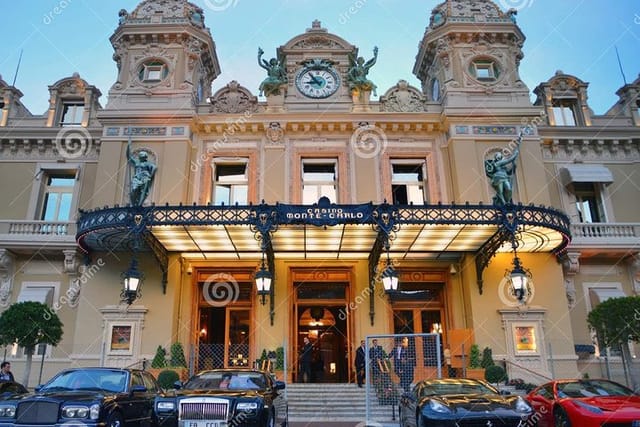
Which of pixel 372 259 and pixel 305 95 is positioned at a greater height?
pixel 305 95

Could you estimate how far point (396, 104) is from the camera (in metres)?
21.2

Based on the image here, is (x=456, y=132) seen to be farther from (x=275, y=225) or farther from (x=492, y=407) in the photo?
(x=492, y=407)

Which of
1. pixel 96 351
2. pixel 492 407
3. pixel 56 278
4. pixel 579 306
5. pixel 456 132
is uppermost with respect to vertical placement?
pixel 456 132

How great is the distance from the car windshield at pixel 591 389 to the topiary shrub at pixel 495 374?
4692 millimetres

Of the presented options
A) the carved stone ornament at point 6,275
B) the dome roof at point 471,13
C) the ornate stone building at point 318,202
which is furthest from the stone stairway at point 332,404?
the dome roof at point 471,13

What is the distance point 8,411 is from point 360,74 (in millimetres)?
17352

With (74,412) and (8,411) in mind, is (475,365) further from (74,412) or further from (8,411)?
(8,411)

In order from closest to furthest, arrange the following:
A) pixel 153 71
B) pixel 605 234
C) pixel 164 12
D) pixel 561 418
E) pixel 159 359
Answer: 1. pixel 561 418
2. pixel 159 359
3. pixel 605 234
4. pixel 153 71
5. pixel 164 12

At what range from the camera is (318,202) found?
54.5 ft

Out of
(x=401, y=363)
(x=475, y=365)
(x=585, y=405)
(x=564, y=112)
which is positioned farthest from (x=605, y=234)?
(x=585, y=405)

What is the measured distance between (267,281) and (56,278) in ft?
31.3

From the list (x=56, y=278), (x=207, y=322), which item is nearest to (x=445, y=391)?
(x=207, y=322)

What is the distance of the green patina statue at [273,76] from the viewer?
69.5 feet

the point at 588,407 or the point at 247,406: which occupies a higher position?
the point at 247,406
